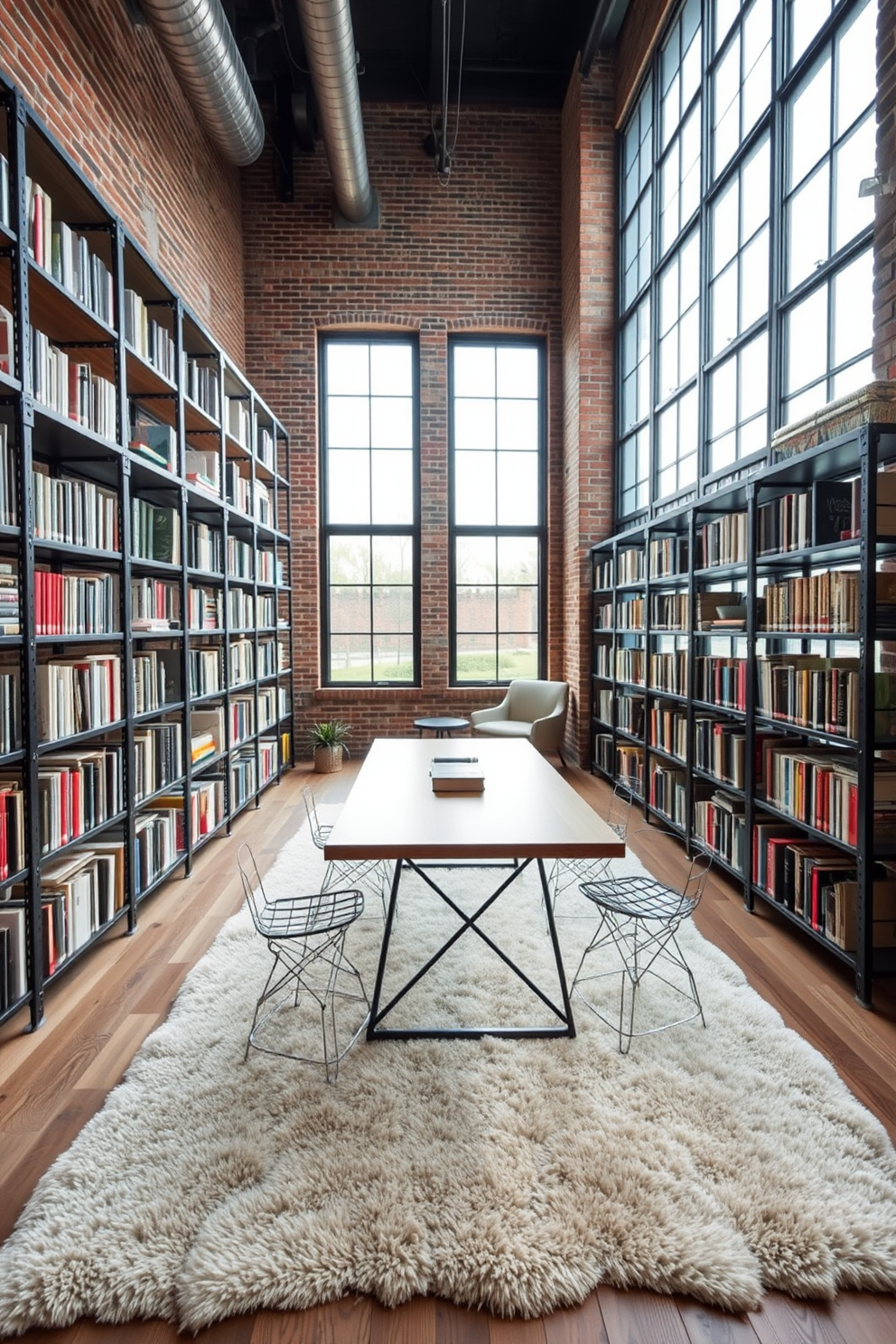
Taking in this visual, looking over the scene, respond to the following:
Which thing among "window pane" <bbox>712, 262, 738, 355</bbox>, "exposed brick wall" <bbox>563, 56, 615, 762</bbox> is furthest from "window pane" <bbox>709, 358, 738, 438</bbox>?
"exposed brick wall" <bbox>563, 56, 615, 762</bbox>

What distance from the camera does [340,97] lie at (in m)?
5.23

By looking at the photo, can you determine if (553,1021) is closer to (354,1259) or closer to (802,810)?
(354,1259)

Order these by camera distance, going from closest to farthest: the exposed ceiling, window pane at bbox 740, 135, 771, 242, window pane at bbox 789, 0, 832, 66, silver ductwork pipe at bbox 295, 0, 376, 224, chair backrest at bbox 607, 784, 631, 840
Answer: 1. window pane at bbox 789, 0, 832, 66
2. window pane at bbox 740, 135, 771, 242
3. silver ductwork pipe at bbox 295, 0, 376, 224
4. chair backrest at bbox 607, 784, 631, 840
5. the exposed ceiling

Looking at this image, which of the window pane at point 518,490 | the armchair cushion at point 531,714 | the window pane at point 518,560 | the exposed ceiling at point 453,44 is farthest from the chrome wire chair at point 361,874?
the exposed ceiling at point 453,44

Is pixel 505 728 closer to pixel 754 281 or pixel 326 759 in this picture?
pixel 326 759

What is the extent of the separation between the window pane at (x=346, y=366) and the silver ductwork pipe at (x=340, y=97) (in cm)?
113

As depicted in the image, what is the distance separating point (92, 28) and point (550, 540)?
16.5 ft

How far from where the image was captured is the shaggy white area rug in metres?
1.47

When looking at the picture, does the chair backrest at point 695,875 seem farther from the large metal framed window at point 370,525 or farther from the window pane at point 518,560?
the window pane at point 518,560

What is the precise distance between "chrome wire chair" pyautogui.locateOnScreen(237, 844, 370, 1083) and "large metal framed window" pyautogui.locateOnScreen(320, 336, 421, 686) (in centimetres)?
453

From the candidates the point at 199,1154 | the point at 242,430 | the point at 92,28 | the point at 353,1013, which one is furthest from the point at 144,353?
the point at 199,1154

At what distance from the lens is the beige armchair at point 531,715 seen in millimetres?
6391

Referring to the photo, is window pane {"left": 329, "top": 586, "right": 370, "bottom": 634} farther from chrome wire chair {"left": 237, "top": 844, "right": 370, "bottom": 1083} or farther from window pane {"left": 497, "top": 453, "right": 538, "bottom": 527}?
chrome wire chair {"left": 237, "top": 844, "right": 370, "bottom": 1083}

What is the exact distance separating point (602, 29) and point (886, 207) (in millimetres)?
4268
